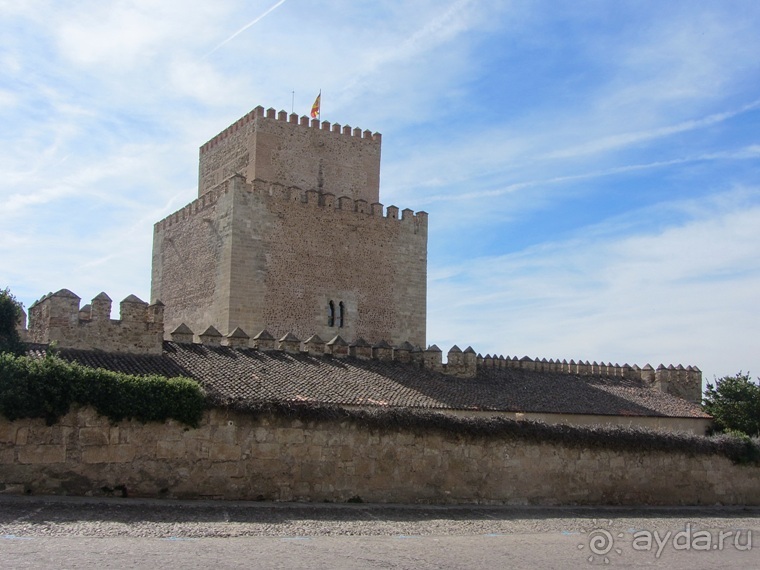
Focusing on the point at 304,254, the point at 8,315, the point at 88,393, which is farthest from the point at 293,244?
the point at 88,393

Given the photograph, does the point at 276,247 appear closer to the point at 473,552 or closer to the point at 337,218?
the point at 337,218

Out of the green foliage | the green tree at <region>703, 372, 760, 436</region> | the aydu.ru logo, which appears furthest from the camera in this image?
the green tree at <region>703, 372, 760, 436</region>

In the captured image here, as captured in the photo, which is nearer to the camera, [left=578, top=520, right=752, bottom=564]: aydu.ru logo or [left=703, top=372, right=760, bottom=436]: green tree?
[left=578, top=520, right=752, bottom=564]: aydu.ru logo

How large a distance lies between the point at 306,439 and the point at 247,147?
627 inches

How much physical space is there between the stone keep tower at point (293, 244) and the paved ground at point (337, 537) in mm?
12381

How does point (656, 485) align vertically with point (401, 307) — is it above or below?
below

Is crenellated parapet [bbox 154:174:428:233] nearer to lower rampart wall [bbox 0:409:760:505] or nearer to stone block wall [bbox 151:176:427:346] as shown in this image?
stone block wall [bbox 151:176:427:346]

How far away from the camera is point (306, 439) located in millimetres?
14586

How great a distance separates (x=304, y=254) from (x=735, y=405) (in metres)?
14.6

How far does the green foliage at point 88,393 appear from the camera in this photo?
486 inches

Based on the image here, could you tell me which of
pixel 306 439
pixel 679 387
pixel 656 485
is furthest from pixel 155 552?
pixel 679 387

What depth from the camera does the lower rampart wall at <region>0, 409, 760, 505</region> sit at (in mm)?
12727

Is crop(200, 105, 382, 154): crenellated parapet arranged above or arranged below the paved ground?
above

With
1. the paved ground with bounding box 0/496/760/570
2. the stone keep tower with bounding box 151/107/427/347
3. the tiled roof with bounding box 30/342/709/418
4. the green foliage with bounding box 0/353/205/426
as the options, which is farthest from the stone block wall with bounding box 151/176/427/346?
the paved ground with bounding box 0/496/760/570
